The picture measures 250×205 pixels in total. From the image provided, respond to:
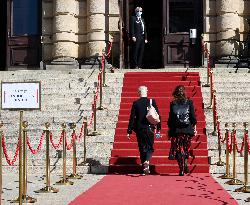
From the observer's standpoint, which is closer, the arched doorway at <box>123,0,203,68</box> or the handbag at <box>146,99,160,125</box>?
the handbag at <box>146,99,160,125</box>

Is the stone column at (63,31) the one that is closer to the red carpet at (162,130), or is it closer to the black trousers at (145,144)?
the red carpet at (162,130)

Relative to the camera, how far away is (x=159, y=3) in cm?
2470

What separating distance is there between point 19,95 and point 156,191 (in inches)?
114

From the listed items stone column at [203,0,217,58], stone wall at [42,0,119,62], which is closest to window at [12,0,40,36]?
stone wall at [42,0,119,62]

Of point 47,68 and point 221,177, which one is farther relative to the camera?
point 47,68

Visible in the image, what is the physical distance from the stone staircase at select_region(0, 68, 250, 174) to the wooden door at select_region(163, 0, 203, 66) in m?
3.00

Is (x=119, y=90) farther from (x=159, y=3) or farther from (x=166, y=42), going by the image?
(x=159, y=3)

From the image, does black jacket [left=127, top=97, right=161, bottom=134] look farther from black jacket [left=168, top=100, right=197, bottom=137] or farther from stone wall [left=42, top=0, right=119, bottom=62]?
stone wall [left=42, top=0, right=119, bottom=62]

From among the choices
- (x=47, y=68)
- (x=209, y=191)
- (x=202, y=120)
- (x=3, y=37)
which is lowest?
(x=209, y=191)

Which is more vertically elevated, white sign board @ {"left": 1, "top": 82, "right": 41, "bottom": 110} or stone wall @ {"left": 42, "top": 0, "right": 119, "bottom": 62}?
stone wall @ {"left": 42, "top": 0, "right": 119, "bottom": 62}

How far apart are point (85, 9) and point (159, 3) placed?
4587 mm

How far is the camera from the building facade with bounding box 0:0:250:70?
21031 mm

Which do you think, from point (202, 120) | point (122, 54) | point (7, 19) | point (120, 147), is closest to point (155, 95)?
point (202, 120)

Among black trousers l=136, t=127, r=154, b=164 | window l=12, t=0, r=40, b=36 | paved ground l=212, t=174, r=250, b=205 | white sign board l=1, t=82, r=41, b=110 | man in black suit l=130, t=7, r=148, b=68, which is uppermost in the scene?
window l=12, t=0, r=40, b=36
